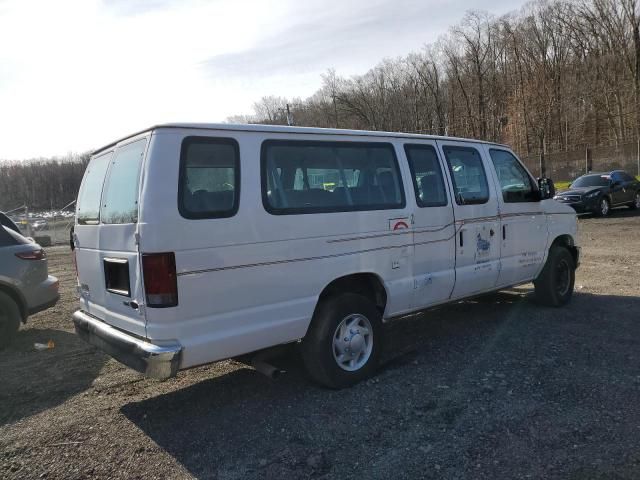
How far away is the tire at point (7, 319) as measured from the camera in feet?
20.1

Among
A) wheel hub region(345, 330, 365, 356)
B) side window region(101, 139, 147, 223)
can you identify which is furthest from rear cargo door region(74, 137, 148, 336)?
wheel hub region(345, 330, 365, 356)

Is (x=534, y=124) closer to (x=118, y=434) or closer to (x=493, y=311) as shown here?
(x=493, y=311)

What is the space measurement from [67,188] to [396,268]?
12731 centimetres

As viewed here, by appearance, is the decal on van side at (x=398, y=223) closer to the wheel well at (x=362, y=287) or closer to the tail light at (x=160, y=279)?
the wheel well at (x=362, y=287)

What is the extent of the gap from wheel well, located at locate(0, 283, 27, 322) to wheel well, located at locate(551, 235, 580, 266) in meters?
6.95

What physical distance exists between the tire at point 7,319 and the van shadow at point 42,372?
0.47 ft

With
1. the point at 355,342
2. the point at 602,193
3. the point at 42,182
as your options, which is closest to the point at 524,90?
the point at 602,193

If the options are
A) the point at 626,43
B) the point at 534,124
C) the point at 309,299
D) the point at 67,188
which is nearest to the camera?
the point at 309,299

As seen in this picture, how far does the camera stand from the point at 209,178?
3631mm

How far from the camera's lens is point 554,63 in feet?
172

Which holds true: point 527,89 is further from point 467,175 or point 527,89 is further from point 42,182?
point 42,182

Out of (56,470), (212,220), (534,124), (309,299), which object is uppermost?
(534,124)

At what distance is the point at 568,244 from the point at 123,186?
5943 millimetres

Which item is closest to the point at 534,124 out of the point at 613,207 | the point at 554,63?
the point at 554,63
